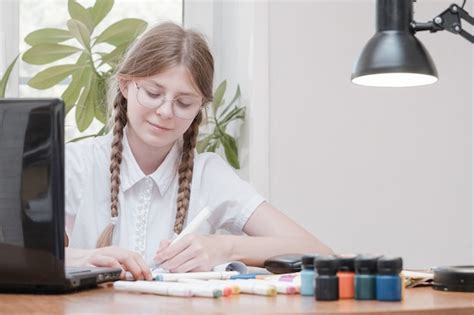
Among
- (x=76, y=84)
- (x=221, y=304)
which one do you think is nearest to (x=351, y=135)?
(x=76, y=84)

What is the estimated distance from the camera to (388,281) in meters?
1.09

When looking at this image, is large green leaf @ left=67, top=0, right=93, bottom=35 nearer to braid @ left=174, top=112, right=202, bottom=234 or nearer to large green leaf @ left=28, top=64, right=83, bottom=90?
large green leaf @ left=28, top=64, right=83, bottom=90

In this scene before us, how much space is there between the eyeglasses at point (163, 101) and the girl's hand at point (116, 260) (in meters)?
0.51

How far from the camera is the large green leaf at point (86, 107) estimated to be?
2672 millimetres

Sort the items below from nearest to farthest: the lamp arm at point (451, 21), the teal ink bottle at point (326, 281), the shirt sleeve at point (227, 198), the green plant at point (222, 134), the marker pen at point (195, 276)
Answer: the teal ink bottle at point (326, 281) → the marker pen at point (195, 276) → the lamp arm at point (451, 21) → the shirt sleeve at point (227, 198) → the green plant at point (222, 134)

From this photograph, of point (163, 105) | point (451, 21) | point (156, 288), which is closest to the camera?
point (156, 288)

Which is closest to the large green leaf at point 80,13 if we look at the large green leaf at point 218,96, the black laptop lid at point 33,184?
the large green leaf at point 218,96

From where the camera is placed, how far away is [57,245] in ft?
3.85

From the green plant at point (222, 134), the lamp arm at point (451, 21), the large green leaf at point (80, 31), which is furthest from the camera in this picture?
the green plant at point (222, 134)

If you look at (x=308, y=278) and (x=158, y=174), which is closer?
(x=308, y=278)

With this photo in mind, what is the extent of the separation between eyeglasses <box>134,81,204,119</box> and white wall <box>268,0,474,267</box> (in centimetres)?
77

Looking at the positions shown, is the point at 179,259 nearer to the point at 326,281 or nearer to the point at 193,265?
the point at 193,265

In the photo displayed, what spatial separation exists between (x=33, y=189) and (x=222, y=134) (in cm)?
163

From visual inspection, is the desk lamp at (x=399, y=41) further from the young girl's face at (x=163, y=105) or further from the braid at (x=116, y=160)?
the braid at (x=116, y=160)
